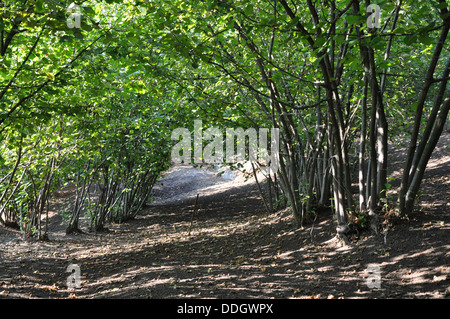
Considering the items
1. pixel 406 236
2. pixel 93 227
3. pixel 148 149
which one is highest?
pixel 148 149

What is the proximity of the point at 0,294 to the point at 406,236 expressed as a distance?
15.9 ft

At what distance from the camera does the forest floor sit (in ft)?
14.1

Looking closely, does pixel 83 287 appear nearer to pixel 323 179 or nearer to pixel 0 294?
pixel 0 294

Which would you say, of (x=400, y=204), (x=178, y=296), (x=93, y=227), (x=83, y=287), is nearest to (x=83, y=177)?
(x=93, y=227)

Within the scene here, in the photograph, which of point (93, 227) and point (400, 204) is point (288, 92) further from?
point (93, 227)

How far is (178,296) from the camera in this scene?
14.0 ft

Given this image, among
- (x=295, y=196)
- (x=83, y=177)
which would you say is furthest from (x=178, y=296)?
(x=83, y=177)

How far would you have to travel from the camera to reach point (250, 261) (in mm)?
6070

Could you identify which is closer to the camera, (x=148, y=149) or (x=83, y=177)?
(x=83, y=177)

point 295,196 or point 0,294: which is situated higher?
point 295,196

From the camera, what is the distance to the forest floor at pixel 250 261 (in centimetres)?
429
